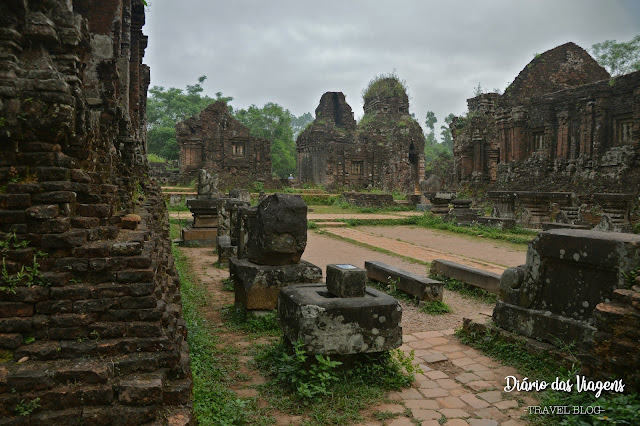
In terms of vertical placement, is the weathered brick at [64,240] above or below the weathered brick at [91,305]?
above

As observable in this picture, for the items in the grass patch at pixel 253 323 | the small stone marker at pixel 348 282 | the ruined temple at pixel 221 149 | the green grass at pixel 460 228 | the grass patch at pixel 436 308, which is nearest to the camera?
the small stone marker at pixel 348 282

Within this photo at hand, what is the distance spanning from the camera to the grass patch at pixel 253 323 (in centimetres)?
542

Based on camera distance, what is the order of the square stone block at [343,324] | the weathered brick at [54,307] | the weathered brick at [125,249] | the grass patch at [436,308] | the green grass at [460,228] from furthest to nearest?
the green grass at [460,228] → the grass patch at [436,308] → the square stone block at [343,324] → the weathered brick at [125,249] → the weathered brick at [54,307]

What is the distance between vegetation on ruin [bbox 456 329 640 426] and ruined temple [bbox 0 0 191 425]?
2.74 meters

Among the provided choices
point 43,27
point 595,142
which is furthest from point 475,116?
point 43,27

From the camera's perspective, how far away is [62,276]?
2.87 meters

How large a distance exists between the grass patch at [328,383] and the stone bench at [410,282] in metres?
2.60

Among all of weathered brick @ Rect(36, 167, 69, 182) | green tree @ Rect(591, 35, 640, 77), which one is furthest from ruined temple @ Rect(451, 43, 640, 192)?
weathered brick @ Rect(36, 167, 69, 182)

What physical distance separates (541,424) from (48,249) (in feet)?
12.2

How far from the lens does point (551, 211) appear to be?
17938mm

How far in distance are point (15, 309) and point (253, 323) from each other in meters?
3.07

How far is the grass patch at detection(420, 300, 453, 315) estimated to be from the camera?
6.54 metres

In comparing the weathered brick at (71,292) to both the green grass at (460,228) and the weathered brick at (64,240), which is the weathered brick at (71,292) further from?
the green grass at (460,228)

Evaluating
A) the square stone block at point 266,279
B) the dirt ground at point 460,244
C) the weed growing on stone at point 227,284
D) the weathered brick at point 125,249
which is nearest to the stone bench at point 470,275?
the dirt ground at point 460,244
